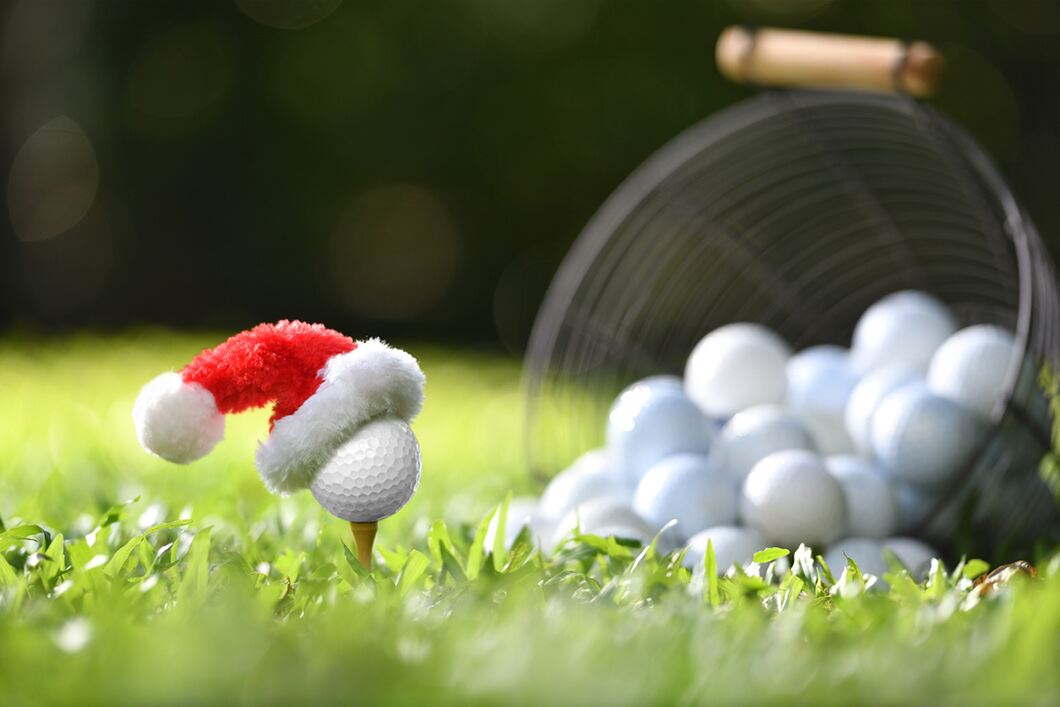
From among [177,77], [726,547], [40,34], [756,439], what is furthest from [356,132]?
[726,547]

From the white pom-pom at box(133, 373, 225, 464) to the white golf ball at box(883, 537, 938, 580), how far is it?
2.92 ft

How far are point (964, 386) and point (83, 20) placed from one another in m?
5.03

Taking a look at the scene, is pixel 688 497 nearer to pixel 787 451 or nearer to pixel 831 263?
pixel 787 451

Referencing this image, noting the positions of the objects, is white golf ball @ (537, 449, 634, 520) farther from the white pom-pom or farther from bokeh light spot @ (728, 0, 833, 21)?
bokeh light spot @ (728, 0, 833, 21)

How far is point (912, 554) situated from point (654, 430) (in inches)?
17.2

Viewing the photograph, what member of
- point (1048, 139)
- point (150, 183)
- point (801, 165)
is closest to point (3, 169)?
point (150, 183)

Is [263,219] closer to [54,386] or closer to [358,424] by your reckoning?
[54,386]

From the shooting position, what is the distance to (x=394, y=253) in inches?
245

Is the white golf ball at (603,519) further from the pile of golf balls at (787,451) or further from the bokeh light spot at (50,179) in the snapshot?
the bokeh light spot at (50,179)

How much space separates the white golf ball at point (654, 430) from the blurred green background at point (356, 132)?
400cm

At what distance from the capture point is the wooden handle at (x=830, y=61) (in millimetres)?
1731

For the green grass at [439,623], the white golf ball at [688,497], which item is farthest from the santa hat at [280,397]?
the white golf ball at [688,497]

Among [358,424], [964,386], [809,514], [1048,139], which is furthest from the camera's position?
[1048,139]

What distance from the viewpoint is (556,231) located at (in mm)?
6145
